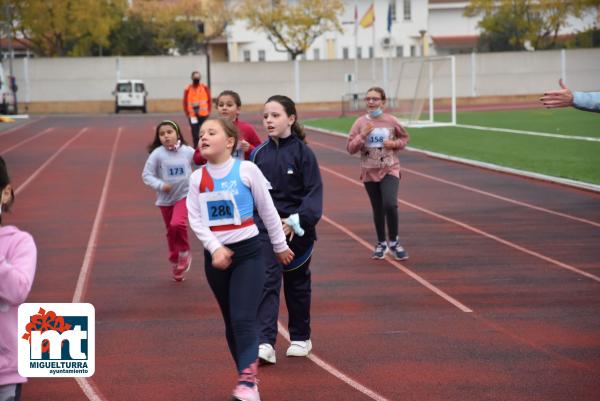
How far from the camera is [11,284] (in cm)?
441

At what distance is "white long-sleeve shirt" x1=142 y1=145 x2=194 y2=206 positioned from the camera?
11.3 meters

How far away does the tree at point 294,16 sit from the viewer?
253 feet

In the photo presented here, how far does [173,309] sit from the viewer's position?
9.91 metres

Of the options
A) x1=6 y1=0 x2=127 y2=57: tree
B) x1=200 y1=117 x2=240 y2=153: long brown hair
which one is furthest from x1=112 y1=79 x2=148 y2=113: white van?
x1=200 y1=117 x2=240 y2=153: long brown hair

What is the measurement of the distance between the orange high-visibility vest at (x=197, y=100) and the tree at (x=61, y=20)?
43745 millimetres

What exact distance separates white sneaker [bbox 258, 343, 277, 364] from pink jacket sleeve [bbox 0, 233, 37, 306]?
3.23 meters

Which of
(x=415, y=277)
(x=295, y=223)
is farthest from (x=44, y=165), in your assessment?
(x=295, y=223)

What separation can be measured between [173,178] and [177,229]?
0.51 m

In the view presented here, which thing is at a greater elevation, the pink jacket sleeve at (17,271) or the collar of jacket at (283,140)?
the collar of jacket at (283,140)

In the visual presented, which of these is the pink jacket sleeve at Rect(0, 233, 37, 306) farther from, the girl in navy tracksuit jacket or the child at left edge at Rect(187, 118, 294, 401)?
the girl in navy tracksuit jacket

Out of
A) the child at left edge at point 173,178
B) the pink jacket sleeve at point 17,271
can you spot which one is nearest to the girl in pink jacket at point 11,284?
the pink jacket sleeve at point 17,271

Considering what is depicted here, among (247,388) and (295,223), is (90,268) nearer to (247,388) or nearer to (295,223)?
(295,223)

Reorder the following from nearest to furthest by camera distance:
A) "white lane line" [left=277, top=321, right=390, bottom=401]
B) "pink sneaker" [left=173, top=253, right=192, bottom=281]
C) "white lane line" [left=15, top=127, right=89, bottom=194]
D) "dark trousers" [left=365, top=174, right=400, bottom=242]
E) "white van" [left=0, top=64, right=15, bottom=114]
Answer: "white lane line" [left=277, top=321, right=390, bottom=401], "pink sneaker" [left=173, top=253, right=192, bottom=281], "dark trousers" [left=365, top=174, right=400, bottom=242], "white lane line" [left=15, top=127, right=89, bottom=194], "white van" [left=0, top=64, right=15, bottom=114]

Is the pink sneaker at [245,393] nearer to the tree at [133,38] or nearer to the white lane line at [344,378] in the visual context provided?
the white lane line at [344,378]
